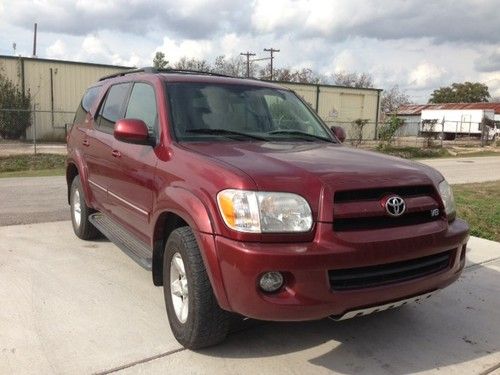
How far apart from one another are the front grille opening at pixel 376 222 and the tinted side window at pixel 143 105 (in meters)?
1.78

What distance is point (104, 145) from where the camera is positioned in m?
5.09

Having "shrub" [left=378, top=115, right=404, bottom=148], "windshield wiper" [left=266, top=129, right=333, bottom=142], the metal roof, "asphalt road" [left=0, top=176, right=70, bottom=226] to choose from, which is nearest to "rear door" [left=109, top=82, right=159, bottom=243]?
Result: "windshield wiper" [left=266, top=129, right=333, bottom=142]

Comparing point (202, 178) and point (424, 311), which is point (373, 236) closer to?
point (202, 178)

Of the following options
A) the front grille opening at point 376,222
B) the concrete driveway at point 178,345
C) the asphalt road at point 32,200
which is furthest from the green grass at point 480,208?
the asphalt road at point 32,200

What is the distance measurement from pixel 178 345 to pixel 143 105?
208cm

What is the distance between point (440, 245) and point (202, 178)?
1.58 m

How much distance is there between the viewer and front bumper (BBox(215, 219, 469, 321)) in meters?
2.91

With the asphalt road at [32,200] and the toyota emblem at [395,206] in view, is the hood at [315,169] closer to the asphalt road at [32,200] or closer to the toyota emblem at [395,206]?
the toyota emblem at [395,206]

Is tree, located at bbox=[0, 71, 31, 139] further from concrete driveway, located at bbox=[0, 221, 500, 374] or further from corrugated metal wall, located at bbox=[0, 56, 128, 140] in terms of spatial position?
concrete driveway, located at bbox=[0, 221, 500, 374]

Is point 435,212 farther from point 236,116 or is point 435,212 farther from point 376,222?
point 236,116

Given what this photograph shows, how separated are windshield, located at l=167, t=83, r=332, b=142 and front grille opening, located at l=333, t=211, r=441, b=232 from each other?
1.31m

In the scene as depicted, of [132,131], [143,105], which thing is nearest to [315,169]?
[132,131]

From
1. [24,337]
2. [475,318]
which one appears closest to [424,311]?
[475,318]

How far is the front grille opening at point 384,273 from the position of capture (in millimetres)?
3072
